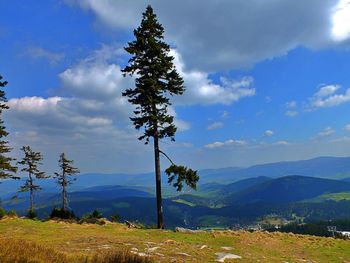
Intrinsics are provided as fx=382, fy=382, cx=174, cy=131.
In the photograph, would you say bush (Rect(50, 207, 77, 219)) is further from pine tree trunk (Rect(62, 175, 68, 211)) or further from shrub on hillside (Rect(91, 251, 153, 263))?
shrub on hillside (Rect(91, 251, 153, 263))

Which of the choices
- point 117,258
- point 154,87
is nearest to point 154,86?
point 154,87

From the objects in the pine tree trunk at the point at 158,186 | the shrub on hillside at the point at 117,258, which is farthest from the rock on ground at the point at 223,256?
the pine tree trunk at the point at 158,186

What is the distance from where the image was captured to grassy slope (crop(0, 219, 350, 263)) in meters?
21.0

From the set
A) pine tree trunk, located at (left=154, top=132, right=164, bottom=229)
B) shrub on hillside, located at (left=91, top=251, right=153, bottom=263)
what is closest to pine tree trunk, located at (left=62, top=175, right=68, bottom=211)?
pine tree trunk, located at (left=154, top=132, right=164, bottom=229)

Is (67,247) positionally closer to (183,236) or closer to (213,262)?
(213,262)

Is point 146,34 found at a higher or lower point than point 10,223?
higher

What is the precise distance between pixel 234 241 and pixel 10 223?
61.0 ft

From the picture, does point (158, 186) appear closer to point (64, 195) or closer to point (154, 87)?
point (154, 87)

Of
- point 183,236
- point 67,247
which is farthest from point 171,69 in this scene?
point 67,247

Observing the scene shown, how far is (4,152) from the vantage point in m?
40.2

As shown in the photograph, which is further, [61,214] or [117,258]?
[61,214]

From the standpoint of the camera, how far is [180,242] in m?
24.5

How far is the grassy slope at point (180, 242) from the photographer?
20969 mm

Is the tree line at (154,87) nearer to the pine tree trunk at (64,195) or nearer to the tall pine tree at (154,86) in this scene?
the tall pine tree at (154,86)
